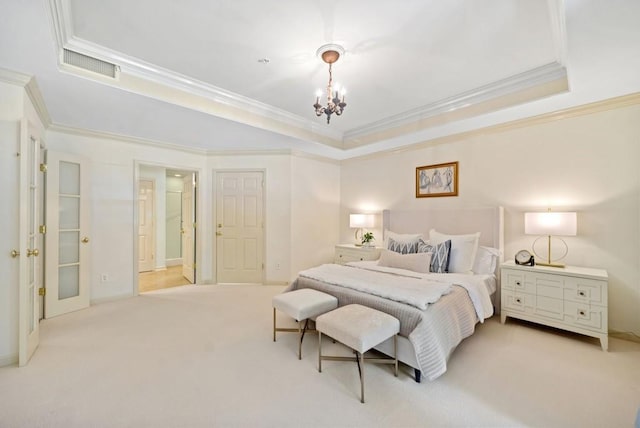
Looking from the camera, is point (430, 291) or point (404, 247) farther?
point (404, 247)

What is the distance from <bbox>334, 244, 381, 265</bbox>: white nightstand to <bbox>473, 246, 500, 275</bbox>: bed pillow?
1.47 meters

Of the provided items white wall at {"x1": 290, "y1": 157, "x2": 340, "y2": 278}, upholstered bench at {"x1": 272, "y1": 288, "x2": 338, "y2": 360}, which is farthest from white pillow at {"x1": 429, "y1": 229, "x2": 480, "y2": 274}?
white wall at {"x1": 290, "y1": 157, "x2": 340, "y2": 278}

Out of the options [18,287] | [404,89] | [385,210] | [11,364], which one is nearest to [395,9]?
[404,89]

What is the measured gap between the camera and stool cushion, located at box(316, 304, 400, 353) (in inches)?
75.5

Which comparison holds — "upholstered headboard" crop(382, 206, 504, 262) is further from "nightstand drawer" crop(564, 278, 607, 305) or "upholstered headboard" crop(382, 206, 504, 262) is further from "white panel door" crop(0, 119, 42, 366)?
"white panel door" crop(0, 119, 42, 366)

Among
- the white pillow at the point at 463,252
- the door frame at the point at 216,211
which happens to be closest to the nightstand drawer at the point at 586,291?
the white pillow at the point at 463,252

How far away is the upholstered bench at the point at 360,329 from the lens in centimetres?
191

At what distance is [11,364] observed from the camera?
87.2 inches

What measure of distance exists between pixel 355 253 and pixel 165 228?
455 centimetres

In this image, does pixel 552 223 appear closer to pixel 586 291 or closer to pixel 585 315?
pixel 586 291

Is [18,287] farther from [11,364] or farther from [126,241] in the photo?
[126,241]

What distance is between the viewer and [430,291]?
7.83 ft

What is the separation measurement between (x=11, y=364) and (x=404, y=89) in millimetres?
4413

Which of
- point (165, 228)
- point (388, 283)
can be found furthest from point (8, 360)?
point (165, 228)
